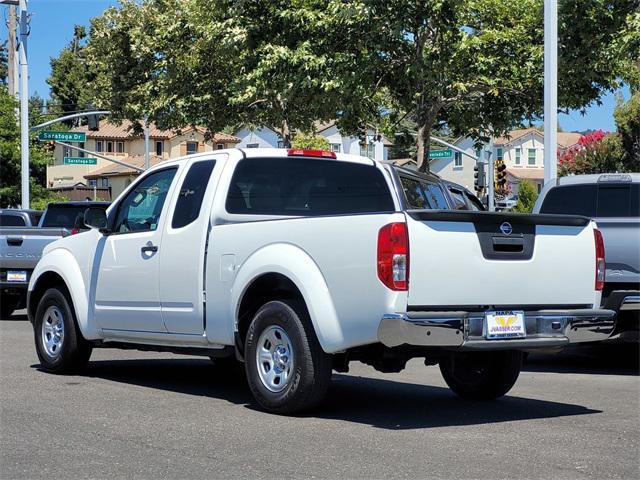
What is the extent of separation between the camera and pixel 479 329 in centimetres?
742

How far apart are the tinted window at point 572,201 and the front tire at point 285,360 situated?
5.35 meters

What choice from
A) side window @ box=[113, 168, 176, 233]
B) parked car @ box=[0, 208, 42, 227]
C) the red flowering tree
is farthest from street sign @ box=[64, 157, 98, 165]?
side window @ box=[113, 168, 176, 233]

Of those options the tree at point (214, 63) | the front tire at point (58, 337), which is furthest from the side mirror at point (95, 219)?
the tree at point (214, 63)

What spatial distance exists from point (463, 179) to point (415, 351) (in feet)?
272

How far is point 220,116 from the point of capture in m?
31.6

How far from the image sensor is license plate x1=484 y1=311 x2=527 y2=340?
747 cm

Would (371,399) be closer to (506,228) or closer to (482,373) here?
(482,373)

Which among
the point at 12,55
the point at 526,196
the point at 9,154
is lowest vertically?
the point at 526,196

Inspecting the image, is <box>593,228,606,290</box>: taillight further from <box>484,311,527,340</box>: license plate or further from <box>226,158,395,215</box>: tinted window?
<box>226,158,395,215</box>: tinted window

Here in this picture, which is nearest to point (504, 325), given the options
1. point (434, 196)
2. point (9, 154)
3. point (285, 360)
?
point (285, 360)

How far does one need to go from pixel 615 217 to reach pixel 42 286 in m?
6.09

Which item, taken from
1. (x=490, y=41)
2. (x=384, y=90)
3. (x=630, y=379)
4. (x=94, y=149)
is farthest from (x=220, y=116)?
(x=94, y=149)

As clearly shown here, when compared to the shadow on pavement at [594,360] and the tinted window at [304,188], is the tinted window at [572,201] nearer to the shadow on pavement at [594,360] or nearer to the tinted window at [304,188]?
the shadow on pavement at [594,360]

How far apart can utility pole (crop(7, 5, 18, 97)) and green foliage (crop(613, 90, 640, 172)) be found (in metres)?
28.8
